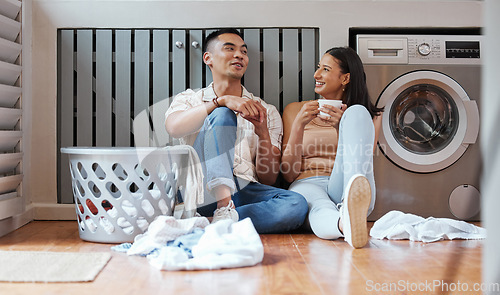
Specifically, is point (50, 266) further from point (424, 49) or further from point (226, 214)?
point (424, 49)

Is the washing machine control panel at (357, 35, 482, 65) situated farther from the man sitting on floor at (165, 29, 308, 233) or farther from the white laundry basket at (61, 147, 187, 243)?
the white laundry basket at (61, 147, 187, 243)

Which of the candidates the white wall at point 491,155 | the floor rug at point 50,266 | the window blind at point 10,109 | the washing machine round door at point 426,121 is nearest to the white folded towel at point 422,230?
the washing machine round door at point 426,121

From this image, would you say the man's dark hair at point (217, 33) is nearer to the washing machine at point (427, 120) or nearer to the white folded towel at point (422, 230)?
the washing machine at point (427, 120)

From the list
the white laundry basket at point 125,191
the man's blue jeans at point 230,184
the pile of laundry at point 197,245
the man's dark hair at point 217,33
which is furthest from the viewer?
Result: the man's dark hair at point 217,33

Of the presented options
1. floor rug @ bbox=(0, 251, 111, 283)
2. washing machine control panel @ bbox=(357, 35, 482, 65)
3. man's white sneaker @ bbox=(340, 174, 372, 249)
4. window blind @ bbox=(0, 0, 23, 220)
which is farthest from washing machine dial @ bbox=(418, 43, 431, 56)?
window blind @ bbox=(0, 0, 23, 220)

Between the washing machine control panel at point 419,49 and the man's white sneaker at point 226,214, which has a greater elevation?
the washing machine control panel at point 419,49

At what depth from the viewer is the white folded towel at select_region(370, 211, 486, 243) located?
171 centimetres

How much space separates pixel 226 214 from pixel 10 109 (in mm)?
996

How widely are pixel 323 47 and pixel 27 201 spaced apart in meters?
1.57

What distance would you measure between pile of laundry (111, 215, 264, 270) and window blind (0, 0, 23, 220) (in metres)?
0.64

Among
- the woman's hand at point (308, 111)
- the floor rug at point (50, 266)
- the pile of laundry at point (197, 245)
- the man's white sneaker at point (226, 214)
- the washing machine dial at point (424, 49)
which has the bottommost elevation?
the floor rug at point (50, 266)

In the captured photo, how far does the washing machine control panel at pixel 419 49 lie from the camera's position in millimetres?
2186

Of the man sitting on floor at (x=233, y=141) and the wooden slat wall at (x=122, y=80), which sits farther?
the wooden slat wall at (x=122, y=80)

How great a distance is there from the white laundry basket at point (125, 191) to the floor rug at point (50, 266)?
0.19m
